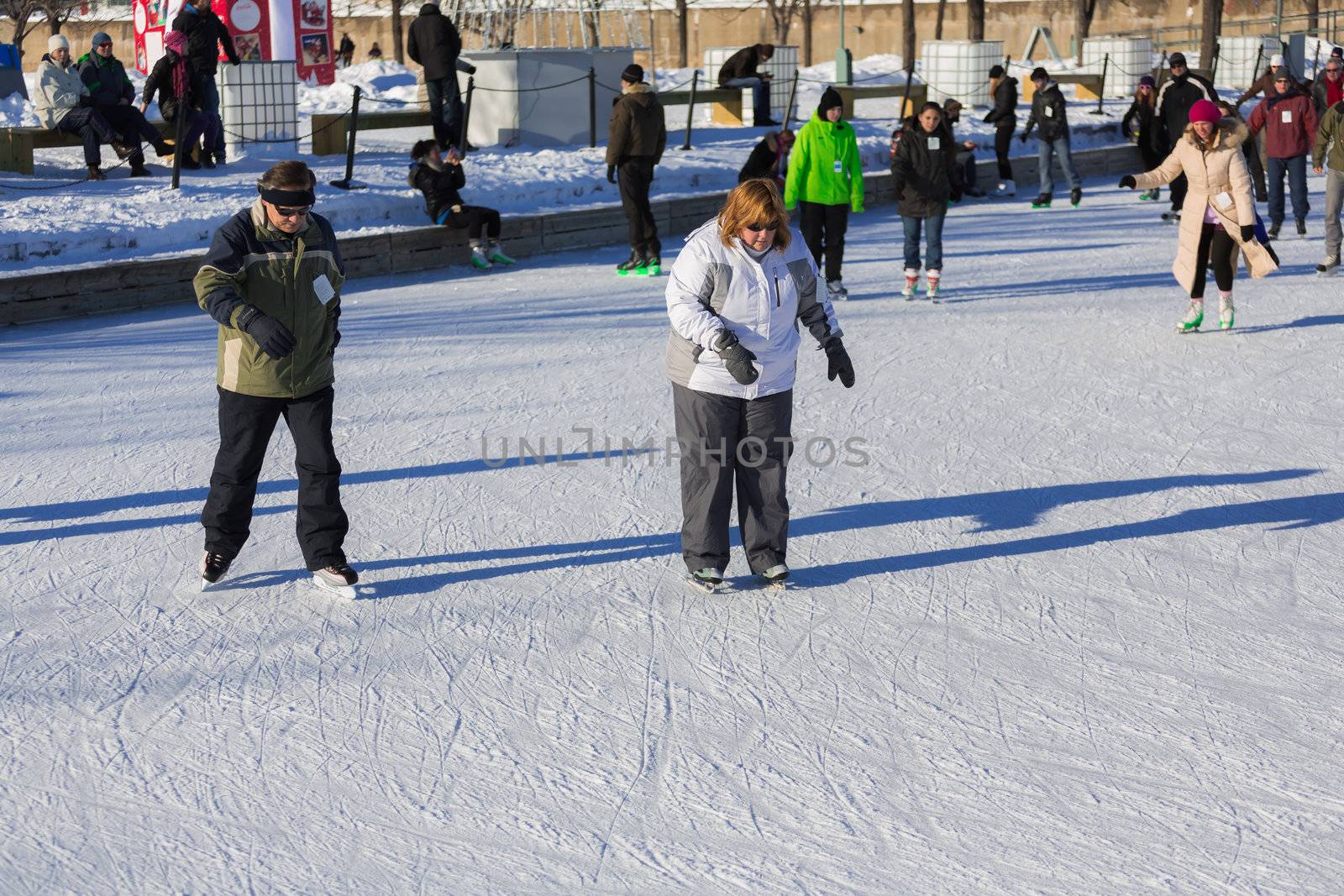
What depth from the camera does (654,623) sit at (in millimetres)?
4977

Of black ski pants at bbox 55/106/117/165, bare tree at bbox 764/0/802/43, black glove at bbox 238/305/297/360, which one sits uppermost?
bare tree at bbox 764/0/802/43

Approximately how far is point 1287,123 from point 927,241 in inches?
162

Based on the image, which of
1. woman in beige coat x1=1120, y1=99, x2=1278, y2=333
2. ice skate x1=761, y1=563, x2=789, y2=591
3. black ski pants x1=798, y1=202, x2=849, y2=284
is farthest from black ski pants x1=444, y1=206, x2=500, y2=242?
ice skate x1=761, y1=563, x2=789, y2=591

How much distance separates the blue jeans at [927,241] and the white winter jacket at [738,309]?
5.48 metres

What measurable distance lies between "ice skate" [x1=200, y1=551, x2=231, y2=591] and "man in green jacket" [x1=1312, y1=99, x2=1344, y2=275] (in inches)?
337

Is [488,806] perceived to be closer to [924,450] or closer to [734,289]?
[734,289]

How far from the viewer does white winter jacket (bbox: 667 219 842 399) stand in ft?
16.3

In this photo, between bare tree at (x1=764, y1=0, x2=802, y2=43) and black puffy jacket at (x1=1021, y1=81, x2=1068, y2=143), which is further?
bare tree at (x1=764, y1=0, x2=802, y2=43)

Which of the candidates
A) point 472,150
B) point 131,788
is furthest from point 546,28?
point 131,788

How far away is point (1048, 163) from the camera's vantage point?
16328 millimetres

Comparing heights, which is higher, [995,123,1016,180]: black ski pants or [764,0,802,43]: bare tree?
[764,0,802,43]: bare tree

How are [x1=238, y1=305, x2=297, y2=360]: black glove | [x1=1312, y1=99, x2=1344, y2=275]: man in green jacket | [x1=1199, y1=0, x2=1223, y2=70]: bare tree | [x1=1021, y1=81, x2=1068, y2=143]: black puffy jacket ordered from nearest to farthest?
1. [x1=238, y1=305, x2=297, y2=360]: black glove
2. [x1=1312, y1=99, x2=1344, y2=275]: man in green jacket
3. [x1=1021, y1=81, x2=1068, y2=143]: black puffy jacket
4. [x1=1199, y1=0, x2=1223, y2=70]: bare tree

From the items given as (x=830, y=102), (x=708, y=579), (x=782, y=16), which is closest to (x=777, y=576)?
(x=708, y=579)

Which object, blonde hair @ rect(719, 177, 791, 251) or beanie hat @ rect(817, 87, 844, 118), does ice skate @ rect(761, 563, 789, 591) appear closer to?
blonde hair @ rect(719, 177, 791, 251)
